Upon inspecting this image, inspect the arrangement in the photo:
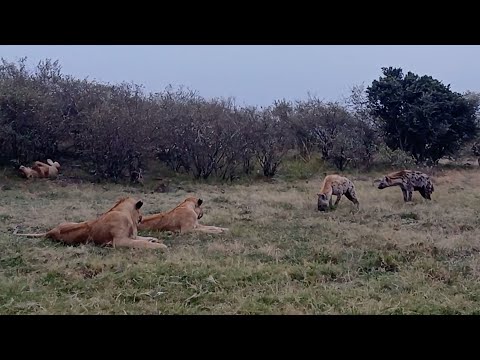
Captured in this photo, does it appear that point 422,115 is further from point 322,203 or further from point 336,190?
point 322,203

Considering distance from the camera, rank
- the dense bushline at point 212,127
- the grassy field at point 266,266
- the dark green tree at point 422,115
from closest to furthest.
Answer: the grassy field at point 266,266, the dense bushline at point 212,127, the dark green tree at point 422,115

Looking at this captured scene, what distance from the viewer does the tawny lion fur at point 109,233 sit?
16.6 ft

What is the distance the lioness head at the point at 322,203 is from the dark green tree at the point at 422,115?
22.9 ft

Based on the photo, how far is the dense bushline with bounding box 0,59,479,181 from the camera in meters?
12.4

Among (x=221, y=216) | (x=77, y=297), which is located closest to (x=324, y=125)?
(x=221, y=216)

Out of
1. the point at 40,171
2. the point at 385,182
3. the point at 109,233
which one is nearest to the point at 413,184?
the point at 385,182

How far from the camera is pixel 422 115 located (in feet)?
46.6

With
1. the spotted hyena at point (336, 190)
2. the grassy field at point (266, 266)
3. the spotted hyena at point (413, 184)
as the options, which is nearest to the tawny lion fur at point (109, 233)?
the grassy field at point (266, 266)

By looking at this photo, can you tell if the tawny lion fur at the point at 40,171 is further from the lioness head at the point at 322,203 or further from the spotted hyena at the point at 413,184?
the spotted hyena at the point at 413,184

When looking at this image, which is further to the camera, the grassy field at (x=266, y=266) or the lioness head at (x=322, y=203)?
the lioness head at (x=322, y=203)

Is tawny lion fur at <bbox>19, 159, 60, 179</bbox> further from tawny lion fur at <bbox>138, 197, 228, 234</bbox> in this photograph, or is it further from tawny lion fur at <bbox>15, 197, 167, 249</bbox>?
tawny lion fur at <bbox>15, 197, 167, 249</bbox>

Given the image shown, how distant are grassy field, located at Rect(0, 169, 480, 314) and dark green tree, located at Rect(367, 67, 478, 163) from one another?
22.6 ft
